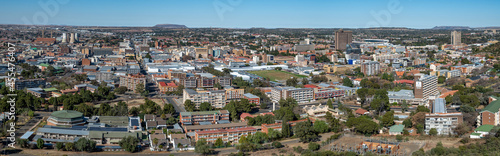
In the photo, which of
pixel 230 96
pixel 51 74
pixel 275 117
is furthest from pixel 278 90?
pixel 51 74

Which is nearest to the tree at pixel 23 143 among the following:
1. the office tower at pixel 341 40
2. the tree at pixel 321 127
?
the tree at pixel 321 127

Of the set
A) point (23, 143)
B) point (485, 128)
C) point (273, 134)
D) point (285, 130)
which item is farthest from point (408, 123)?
point (23, 143)

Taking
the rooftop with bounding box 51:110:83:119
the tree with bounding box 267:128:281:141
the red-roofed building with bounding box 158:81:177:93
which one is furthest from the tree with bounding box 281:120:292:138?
the red-roofed building with bounding box 158:81:177:93

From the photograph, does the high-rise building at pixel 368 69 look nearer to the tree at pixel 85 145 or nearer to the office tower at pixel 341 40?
the office tower at pixel 341 40

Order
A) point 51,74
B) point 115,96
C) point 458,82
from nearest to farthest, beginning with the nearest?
1. point 115,96
2. point 458,82
3. point 51,74

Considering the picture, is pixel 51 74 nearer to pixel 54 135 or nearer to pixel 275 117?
pixel 54 135
